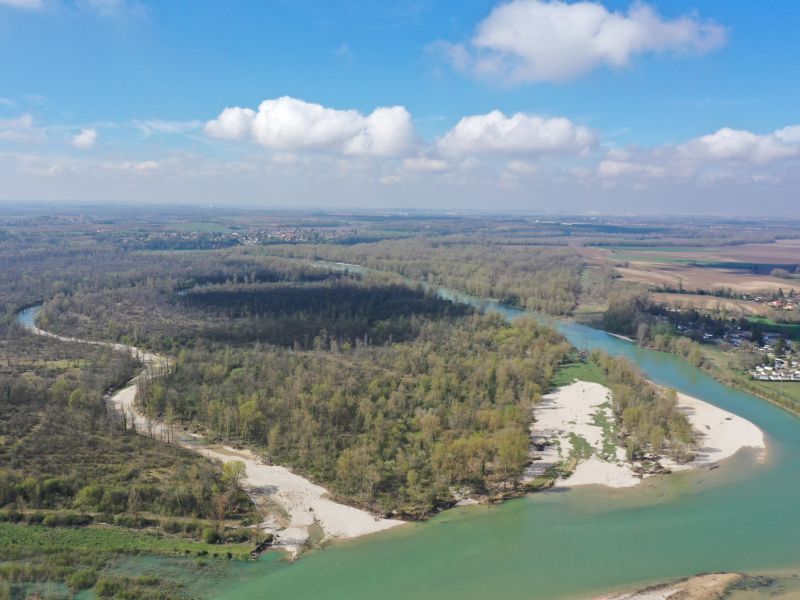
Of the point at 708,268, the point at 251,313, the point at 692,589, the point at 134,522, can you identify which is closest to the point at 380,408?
the point at 134,522

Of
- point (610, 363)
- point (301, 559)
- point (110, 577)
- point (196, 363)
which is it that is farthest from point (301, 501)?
point (610, 363)

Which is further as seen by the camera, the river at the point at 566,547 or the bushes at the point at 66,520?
the bushes at the point at 66,520

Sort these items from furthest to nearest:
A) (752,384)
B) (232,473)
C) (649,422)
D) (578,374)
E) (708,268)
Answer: (708,268) → (578,374) → (752,384) → (649,422) → (232,473)

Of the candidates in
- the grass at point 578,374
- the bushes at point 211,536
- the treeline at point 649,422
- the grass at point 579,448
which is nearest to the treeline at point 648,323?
the grass at point 578,374

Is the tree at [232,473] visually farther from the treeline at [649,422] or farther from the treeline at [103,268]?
the treeline at [103,268]

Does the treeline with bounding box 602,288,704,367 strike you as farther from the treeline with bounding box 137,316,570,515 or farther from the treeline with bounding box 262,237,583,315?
the treeline with bounding box 137,316,570,515

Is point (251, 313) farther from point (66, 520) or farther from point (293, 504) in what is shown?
point (66, 520)

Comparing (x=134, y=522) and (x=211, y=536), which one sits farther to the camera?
(x=134, y=522)

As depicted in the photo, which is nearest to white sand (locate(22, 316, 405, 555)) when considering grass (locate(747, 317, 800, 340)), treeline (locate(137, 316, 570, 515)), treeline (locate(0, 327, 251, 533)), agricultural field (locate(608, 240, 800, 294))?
treeline (locate(137, 316, 570, 515))
